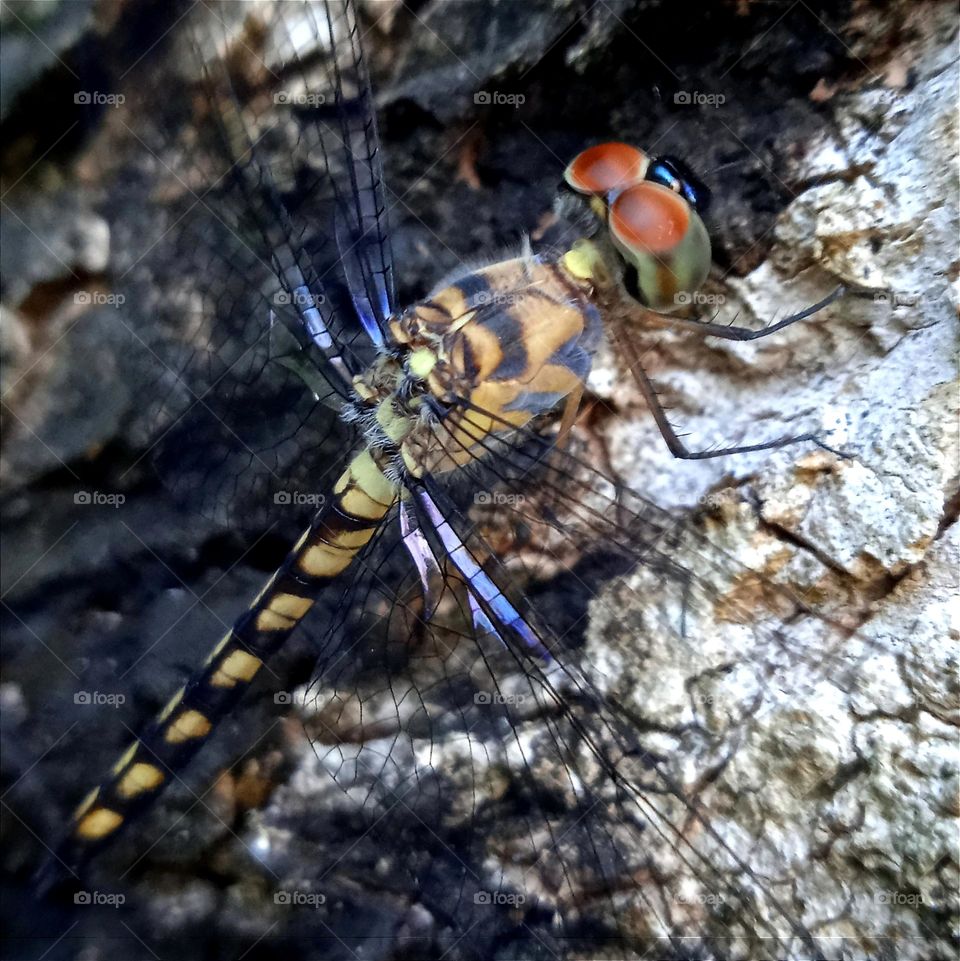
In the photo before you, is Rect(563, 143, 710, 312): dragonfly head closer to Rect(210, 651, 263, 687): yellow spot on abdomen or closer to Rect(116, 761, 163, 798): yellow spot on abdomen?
Rect(210, 651, 263, 687): yellow spot on abdomen

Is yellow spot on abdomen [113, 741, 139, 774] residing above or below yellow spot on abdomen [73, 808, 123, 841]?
above

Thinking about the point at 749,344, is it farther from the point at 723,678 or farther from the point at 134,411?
the point at 134,411

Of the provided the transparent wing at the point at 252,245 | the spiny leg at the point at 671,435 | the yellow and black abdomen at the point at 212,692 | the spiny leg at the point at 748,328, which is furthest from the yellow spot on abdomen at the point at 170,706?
the spiny leg at the point at 748,328

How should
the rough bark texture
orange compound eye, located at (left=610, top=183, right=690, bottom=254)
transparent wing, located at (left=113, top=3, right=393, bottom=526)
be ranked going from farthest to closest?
transparent wing, located at (left=113, top=3, right=393, bottom=526) → orange compound eye, located at (left=610, top=183, right=690, bottom=254) → the rough bark texture

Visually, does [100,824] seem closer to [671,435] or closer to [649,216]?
[671,435]

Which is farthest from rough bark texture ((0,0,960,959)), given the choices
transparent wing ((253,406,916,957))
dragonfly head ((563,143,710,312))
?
dragonfly head ((563,143,710,312))

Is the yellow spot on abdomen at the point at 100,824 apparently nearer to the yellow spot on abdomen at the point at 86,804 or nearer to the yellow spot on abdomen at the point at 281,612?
the yellow spot on abdomen at the point at 86,804

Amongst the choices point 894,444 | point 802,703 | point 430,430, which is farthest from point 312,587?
point 894,444
